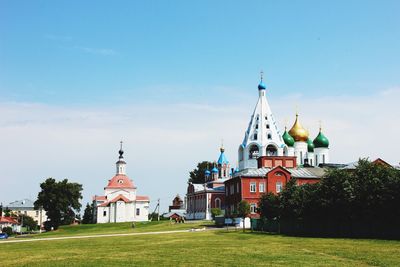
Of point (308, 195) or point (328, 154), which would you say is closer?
point (308, 195)

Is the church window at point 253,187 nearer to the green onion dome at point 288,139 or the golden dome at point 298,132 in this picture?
the green onion dome at point 288,139

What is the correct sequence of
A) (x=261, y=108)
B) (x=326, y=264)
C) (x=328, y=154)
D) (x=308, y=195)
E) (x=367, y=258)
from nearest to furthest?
(x=326, y=264)
(x=367, y=258)
(x=308, y=195)
(x=261, y=108)
(x=328, y=154)

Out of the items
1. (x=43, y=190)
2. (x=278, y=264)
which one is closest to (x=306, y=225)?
(x=278, y=264)

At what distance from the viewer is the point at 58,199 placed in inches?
3629

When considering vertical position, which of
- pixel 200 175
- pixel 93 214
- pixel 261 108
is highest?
pixel 261 108

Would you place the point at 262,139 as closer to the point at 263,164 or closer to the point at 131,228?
the point at 263,164

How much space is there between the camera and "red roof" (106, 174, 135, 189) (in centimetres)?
10800

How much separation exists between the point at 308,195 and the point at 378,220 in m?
7.43

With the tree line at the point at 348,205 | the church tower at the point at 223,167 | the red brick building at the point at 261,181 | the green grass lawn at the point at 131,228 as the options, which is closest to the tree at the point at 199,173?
the church tower at the point at 223,167

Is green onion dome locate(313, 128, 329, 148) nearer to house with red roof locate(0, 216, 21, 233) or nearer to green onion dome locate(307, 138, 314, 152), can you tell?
green onion dome locate(307, 138, 314, 152)

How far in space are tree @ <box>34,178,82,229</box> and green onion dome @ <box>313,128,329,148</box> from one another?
43.2 meters

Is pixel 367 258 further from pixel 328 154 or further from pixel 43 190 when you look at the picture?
pixel 43 190

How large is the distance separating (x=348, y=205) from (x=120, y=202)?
70.8m

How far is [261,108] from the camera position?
7819cm
